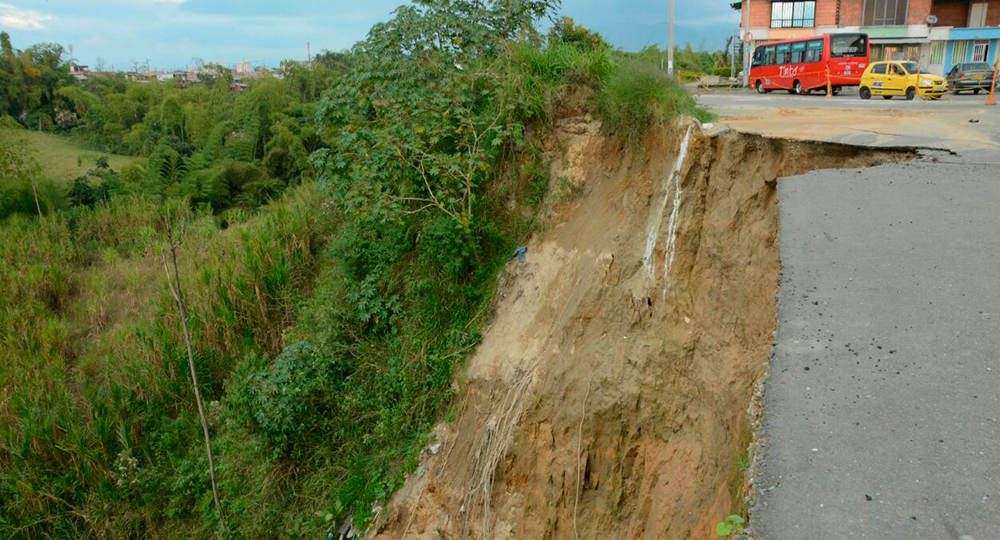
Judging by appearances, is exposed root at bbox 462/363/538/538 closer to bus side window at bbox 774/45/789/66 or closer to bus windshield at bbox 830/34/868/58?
bus windshield at bbox 830/34/868/58

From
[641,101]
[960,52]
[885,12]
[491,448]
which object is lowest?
[491,448]

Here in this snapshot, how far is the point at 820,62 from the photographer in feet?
72.1

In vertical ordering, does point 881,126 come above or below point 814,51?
below

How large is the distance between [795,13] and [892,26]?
4.41 metres

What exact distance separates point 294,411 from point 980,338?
20.3 ft

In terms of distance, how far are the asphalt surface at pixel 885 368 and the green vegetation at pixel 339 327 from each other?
252cm

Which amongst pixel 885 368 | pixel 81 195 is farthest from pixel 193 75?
pixel 885 368

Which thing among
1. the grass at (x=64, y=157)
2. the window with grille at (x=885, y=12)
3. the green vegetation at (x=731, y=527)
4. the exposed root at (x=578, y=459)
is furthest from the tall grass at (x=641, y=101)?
the window with grille at (x=885, y=12)

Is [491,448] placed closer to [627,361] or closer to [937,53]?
[627,361]

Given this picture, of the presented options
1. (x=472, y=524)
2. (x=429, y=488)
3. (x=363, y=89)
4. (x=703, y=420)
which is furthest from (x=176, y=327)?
(x=703, y=420)

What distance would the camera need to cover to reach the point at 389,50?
25.4ft

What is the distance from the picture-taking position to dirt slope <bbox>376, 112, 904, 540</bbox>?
5.25 meters

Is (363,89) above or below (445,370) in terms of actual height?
above

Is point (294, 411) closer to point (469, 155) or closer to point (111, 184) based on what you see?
point (469, 155)
